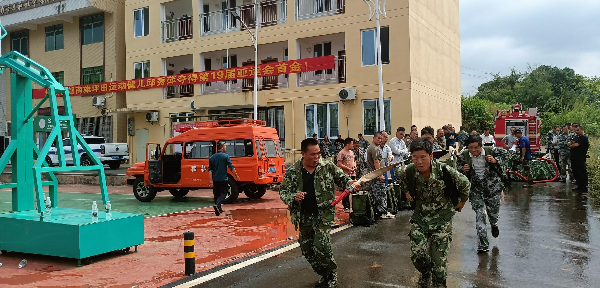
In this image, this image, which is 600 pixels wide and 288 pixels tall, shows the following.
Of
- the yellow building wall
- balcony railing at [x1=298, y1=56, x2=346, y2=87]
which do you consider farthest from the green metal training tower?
balcony railing at [x1=298, y1=56, x2=346, y2=87]

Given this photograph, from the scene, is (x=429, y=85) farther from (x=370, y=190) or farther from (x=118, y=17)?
(x=118, y=17)

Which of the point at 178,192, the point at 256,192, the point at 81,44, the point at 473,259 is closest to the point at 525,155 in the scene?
the point at 256,192

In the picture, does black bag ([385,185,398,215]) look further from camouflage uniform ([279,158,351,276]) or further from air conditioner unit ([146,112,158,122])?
air conditioner unit ([146,112,158,122])

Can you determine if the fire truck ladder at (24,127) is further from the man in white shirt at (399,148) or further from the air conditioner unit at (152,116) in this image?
the air conditioner unit at (152,116)

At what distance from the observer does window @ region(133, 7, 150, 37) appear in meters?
26.9

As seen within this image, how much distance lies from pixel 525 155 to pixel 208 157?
993 cm

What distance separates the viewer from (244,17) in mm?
23922

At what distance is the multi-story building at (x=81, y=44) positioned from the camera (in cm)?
2853

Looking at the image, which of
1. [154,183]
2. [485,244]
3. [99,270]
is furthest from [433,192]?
[154,183]

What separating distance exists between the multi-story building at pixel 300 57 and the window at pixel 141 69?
0.06 meters

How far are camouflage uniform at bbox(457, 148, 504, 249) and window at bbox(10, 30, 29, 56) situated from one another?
33.8 metres

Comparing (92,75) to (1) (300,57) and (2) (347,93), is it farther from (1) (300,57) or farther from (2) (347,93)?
(2) (347,93)

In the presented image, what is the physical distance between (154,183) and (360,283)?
33.2ft

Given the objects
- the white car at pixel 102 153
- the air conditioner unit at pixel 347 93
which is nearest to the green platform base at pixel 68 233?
the air conditioner unit at pixel 347 93
